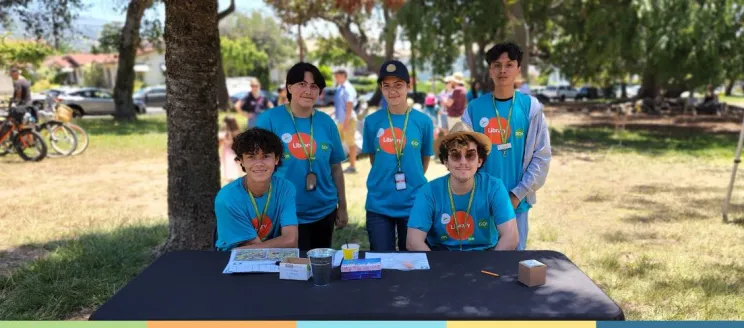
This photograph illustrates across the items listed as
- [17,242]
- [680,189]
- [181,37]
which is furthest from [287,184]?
[680,189]

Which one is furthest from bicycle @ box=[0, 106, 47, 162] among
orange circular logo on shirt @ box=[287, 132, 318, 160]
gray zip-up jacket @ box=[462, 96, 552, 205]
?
gray zip-up jacket @ box=[462, 96, 552, 205]

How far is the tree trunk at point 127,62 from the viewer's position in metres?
17.4

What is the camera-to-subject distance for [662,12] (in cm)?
1330

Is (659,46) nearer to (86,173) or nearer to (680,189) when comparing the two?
(680,189)

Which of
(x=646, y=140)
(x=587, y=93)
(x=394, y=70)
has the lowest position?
(x=646, y=140)

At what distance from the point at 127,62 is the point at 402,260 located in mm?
17727

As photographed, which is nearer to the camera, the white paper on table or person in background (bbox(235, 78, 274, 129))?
the white paper on table

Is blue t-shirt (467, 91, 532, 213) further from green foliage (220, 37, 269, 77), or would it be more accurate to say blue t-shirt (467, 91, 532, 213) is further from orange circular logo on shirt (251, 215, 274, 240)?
green foliage (220, 37, 269, 77)


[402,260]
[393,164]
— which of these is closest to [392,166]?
[393,164]

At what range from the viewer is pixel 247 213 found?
2.84 meters

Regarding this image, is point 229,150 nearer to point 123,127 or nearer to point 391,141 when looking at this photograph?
point 391,141

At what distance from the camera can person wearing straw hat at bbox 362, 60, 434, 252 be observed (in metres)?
3.40

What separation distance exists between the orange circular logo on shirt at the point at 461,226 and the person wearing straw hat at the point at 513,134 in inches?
18.9

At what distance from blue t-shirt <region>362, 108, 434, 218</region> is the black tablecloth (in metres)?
0.96
